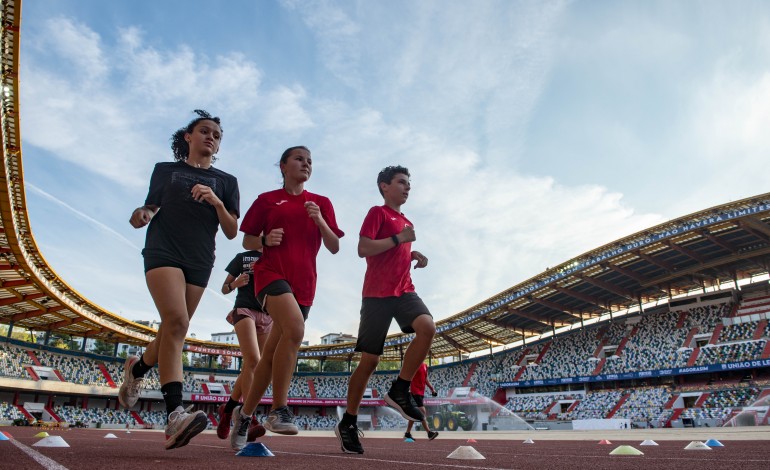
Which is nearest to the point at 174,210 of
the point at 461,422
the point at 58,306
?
the point at 461,422

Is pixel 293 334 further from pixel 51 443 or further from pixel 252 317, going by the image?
pixel 51 443

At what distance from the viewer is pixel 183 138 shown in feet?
14.0

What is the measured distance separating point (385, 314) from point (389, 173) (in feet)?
4.74

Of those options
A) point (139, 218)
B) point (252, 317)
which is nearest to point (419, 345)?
point (252, 317)

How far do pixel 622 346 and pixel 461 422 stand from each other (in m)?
13.9

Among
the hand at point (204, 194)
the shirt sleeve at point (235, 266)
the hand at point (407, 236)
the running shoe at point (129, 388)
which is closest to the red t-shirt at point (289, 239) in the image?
the hand at point (407, 236)

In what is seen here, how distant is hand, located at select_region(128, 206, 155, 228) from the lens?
3.28 meters

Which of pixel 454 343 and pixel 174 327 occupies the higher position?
pixel 454 343

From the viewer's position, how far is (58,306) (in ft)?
108

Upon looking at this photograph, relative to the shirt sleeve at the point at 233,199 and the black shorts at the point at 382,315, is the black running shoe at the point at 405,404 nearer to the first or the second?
the black shorts at the point at 382,315

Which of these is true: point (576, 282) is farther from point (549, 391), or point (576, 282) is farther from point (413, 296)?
point (413, 296)

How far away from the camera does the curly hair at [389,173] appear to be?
4.98m

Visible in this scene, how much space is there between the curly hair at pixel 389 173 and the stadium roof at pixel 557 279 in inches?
536

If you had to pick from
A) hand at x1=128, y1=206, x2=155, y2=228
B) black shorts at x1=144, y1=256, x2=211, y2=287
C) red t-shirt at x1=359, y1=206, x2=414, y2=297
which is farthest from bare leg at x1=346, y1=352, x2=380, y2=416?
hand at x1=128, y1=206, x2=155, y2=228
